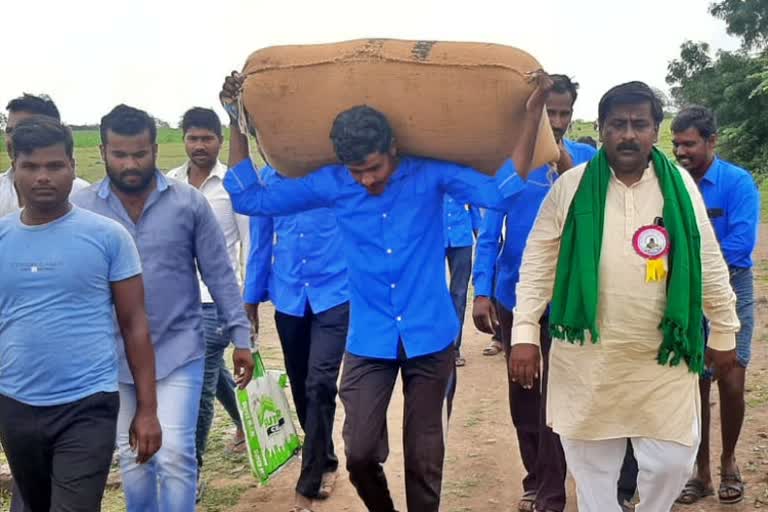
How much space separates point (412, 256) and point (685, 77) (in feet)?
75.6

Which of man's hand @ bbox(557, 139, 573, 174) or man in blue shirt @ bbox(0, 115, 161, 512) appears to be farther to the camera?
man's hand @ bbox(557, 139, 573, 174)

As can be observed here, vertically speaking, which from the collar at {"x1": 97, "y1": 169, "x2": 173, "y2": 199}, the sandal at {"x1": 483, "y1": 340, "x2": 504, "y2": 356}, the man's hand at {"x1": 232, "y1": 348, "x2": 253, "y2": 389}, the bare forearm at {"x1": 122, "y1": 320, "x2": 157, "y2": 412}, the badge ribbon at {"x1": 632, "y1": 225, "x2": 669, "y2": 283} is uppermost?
the collar at {"x1": 97, "y1": 169, "x2": 173, "y2": 199}

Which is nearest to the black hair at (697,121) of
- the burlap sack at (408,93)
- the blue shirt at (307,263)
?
the burlap sack at (408,93)

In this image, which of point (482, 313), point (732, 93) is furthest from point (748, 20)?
point (482, 313)

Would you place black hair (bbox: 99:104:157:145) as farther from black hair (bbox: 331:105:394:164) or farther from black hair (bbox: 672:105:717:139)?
black hair (bbox: 672:105:717:139)

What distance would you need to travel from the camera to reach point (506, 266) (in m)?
4.53

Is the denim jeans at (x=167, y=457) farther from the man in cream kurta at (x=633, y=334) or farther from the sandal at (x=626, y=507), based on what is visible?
the sandal at (x=626, y=507)

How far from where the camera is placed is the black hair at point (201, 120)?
5.35 meters

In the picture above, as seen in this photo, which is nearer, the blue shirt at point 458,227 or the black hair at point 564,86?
the black hair at point 564,86

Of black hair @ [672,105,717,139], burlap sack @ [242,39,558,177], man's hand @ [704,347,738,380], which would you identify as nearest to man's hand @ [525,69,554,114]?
burlap sack @ [242,39,558,177]

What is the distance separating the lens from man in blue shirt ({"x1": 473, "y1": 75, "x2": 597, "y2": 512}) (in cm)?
437

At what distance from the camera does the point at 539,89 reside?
3.37 m

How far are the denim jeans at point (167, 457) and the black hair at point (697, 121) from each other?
8.79 feet

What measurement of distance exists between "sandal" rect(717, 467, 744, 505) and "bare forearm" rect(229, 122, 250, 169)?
9.63 ft
